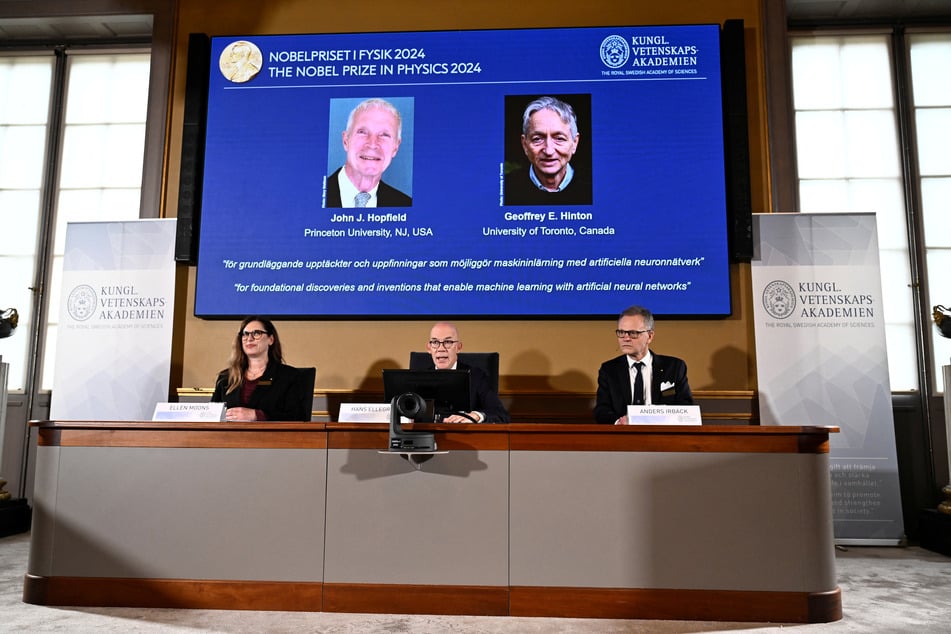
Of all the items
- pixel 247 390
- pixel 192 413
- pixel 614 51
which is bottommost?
pixel 192 413

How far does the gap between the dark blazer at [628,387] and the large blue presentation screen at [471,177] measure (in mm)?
→ 829

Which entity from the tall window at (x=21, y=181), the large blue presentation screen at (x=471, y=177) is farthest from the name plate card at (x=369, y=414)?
the tall window at (x=21, y=181)

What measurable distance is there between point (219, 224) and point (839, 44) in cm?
471

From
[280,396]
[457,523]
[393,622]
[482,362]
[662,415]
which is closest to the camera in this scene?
[393,622]

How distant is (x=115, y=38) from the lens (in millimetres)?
5805

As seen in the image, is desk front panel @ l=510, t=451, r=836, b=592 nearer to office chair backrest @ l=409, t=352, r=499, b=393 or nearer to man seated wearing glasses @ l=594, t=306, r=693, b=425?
man seated wearing glasses @ l=594, t=306, r=693, b=425

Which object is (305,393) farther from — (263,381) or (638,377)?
(638,377)

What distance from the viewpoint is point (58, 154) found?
226 inches

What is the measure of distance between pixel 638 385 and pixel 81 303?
12.3ft

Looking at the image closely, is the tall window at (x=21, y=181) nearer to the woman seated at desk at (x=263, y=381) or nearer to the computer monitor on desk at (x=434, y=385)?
the woman seated at desk at (x=263, y=381)

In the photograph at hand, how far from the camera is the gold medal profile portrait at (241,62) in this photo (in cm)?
503

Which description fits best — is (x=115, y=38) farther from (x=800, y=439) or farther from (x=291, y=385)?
(x=800, y=439)

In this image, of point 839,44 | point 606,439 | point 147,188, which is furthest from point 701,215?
point 147,188

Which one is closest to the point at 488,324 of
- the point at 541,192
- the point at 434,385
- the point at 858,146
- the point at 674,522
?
the point at 541,192
